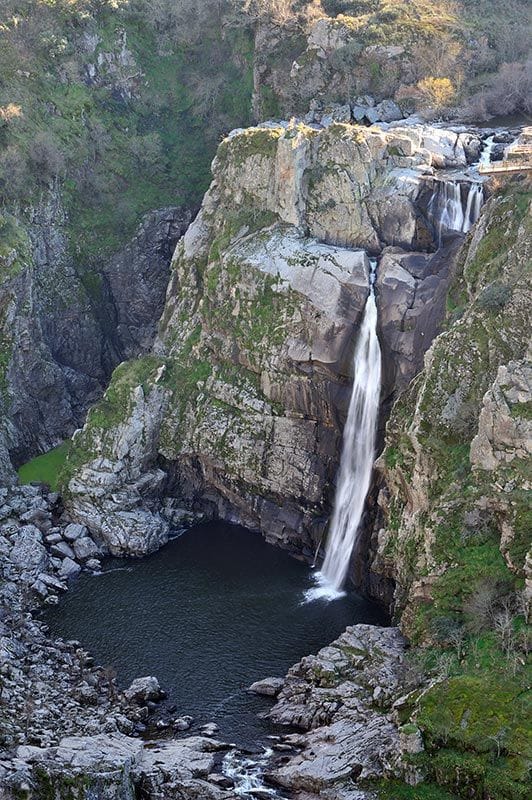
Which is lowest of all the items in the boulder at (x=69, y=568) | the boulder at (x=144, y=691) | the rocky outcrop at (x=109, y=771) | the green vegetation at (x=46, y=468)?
the rocky outcrop at (x=109, y=771)

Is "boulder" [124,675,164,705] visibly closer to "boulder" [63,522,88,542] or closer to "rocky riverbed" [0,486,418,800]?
"rocky riverbed" [0,486,418,800]

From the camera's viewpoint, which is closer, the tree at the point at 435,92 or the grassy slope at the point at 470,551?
the grassy slope at the point at 470,551

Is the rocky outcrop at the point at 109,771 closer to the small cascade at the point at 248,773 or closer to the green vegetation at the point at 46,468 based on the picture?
the small cascade at the point at 248,773

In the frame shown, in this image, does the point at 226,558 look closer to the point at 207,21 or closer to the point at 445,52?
the point at 445,52

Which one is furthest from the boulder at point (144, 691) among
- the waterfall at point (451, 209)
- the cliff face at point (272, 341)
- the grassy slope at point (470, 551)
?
the waterfall at point (451, 209)

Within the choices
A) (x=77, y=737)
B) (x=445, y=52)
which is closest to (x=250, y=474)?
(x=77, y=737)

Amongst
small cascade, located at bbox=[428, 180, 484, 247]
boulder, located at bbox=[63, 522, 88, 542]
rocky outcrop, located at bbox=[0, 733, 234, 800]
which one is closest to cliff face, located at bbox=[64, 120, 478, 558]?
boulder, located at bbox=[63, 522, 88, 542]
